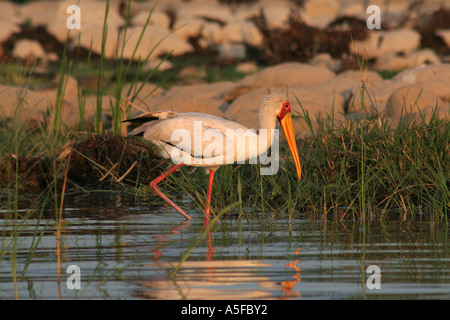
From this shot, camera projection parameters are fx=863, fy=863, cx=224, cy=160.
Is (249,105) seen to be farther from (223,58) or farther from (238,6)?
(238,6)

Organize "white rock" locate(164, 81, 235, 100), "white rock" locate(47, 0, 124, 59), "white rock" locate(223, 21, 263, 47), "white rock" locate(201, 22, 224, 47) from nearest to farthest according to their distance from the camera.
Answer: "white rock" locate(164, 81, 235, 100) < "white rock" locate(47, 0, 124, 59) < "white rock" locate(223, 21, 263, 47) < "white rock" locate(201, 22, 224, 47)

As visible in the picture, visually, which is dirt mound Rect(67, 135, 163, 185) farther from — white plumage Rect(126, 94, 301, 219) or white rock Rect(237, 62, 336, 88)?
white rock Rect(237, 62, 336, 88)

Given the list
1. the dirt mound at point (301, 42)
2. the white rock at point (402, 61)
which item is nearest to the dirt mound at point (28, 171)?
the white rock at point (402, 61)

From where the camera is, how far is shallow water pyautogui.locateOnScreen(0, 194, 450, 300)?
503 cm

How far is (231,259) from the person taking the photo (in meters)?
5.95

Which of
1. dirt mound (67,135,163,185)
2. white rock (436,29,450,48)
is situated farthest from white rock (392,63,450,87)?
white rock (436,29,450,48)

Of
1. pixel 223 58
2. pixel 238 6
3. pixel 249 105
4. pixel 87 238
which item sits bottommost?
pixel 87 238

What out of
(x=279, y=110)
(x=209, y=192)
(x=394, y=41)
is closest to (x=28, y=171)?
(x=209, y=192)

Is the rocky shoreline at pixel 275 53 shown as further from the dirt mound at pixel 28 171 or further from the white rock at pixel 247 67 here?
the dirt mound at pixel 28 171

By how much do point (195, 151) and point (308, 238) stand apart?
1870mm

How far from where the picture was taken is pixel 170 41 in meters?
29.5

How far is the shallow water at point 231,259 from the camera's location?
16.5 feet

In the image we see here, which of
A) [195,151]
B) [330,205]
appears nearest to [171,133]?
[195,151]

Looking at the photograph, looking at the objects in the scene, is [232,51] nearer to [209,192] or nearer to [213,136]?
[213,136]
